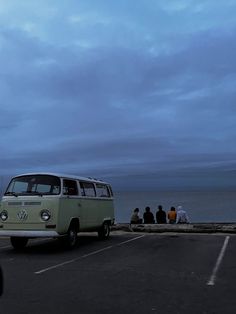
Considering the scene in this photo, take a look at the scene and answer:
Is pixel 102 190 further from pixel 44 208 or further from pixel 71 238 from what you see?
pixel 44 208

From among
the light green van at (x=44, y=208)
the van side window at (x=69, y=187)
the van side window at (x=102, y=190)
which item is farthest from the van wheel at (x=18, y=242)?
the van side window at (x=102, y=190)

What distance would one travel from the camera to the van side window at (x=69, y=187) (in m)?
17.2

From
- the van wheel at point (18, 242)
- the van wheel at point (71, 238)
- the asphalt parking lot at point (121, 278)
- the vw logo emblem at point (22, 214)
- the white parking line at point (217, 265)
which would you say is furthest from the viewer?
the van wheel at point (18, 242)

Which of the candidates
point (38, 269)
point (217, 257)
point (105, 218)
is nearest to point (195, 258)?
point (217, 257)

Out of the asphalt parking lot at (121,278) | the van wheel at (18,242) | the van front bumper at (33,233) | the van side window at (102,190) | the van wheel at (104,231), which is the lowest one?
the asphalt parking lot at (121,278)

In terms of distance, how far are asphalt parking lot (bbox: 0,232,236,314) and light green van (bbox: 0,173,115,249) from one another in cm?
57

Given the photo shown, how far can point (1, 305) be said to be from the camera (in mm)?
8719

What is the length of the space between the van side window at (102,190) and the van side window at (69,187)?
239 cm

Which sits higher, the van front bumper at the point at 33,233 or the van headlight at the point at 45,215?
the van headlight at the point at 45,215

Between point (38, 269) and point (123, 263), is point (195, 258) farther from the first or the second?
point (38, 269)

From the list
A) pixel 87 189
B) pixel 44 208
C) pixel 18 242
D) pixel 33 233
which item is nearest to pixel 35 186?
pixel 44 208

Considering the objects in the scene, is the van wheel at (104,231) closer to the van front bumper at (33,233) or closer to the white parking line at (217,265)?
the white parking line at (217,265)

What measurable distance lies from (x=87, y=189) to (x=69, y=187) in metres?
1.70

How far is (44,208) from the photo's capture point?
16.3 meters
